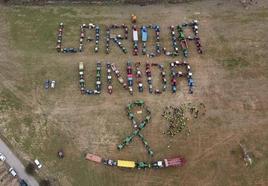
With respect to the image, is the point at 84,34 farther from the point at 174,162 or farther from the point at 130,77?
the point at 174,162

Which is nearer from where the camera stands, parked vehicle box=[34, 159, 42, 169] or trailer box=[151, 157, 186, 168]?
parked vehicle box=[34, 159, 42, 169]

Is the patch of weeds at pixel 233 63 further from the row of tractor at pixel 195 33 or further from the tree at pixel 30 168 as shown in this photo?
the tree at pixel 30 168

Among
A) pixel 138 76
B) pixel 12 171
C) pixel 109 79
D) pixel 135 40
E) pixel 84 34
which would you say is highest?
pixel 84 34

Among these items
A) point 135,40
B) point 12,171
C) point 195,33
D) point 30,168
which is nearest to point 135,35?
point 135,40

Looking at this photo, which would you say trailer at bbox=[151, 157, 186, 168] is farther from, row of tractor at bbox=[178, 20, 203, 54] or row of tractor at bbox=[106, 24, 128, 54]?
row of tractor at bbox=[106, 24, 128, 54]

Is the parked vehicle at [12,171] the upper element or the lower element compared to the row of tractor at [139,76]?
lower

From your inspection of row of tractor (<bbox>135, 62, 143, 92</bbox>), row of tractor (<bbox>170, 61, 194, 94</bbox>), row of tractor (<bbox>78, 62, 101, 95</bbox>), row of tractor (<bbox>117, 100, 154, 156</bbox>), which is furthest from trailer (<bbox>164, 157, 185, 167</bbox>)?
row of tractor (<bbox>78, 62, 101, 95</bbox>)

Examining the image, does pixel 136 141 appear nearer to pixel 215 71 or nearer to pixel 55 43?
pixel 215 71

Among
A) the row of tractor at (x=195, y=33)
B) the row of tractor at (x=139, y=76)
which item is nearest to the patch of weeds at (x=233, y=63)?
the row of tractor at (x=195, y=33)

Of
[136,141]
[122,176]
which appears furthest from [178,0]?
[122,176]
